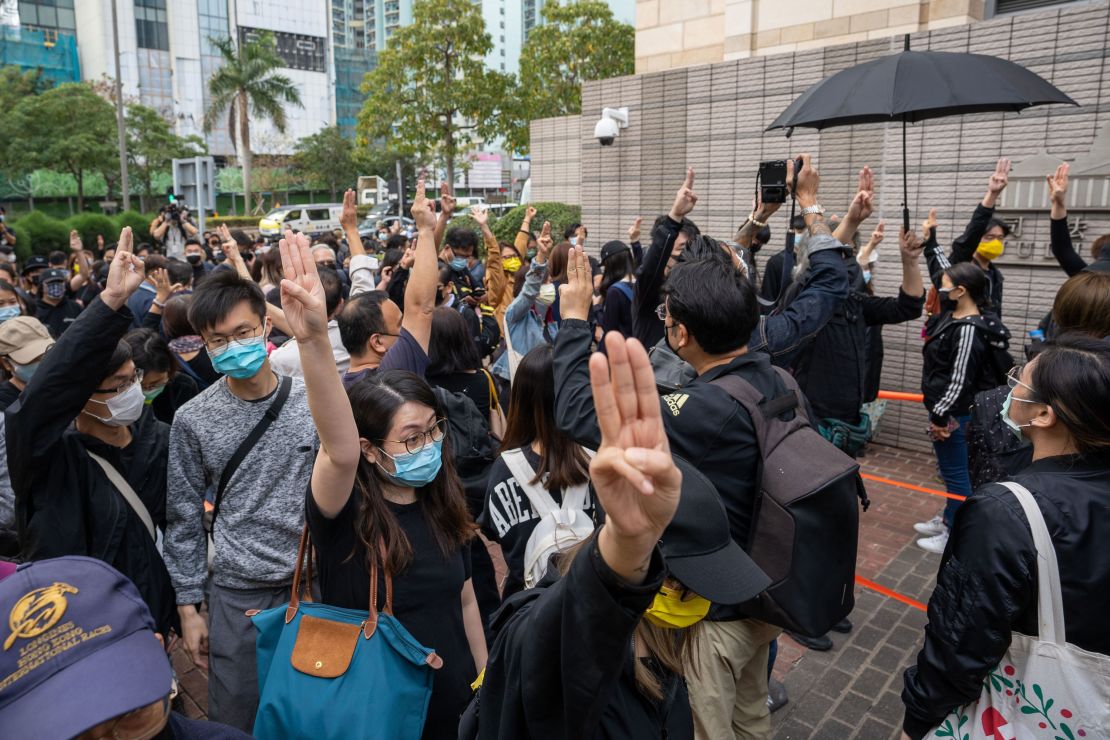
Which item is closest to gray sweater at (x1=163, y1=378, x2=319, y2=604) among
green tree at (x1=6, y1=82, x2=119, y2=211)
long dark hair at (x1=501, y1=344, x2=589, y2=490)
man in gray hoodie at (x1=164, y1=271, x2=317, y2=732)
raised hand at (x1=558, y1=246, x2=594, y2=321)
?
man in gray hoodie at (x1=164, y1=271, x2=317, y2=732)

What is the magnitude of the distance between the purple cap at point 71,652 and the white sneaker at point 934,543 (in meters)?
5.25

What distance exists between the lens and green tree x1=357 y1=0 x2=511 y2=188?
2362 cm

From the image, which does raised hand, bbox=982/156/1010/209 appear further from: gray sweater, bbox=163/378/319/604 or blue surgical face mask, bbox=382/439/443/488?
gray sweater, bbox=163/378/319/604

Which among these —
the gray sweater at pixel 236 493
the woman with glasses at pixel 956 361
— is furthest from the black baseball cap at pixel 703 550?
the woman with glasses at pixel 956 361

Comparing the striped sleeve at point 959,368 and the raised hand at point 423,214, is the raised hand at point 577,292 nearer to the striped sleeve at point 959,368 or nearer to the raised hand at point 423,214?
the raised hand at point 423,214

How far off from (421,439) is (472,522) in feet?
1.23

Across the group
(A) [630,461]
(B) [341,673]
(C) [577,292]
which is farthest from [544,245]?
(A) [630,461]

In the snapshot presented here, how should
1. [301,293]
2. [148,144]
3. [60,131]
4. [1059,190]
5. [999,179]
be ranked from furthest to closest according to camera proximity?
[148,144] → [60,131] → [1059,190] → [999,179] → [301,293]

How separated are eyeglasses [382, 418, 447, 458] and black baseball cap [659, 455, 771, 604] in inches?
42.6

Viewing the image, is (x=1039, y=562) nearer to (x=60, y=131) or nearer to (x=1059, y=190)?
(x=1059, y=190)

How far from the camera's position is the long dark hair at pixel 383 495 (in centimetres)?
233

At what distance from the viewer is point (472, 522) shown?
2.62m

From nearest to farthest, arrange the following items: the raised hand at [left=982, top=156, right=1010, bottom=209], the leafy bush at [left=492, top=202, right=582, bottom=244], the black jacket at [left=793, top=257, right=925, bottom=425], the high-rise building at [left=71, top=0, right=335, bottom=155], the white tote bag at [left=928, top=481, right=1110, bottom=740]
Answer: the white tote bag at [left=928, top=481, right=1110, bottom=740]
the raised hand at [left=982, top=156, right=1010, bottom=209]
the black jacket at [left=793, top=257, right=925, bottom=425]
the leafy bush at [left=492, top=202, right=582, bottom=244]
the high-rise building at [left=71, top=0, right=335, bottom=155]

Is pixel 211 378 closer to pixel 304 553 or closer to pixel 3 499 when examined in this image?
pixel 3 499
